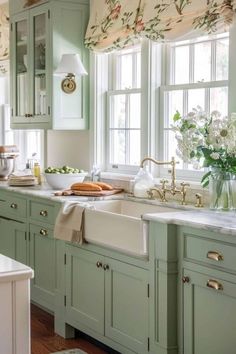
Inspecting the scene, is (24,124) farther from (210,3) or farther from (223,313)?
(223,313)

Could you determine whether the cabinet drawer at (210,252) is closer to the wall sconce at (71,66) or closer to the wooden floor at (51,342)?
the wooden floor at (51,342)

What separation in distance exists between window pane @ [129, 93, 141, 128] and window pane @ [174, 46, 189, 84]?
48 centimetres

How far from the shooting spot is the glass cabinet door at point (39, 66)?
4953 mm

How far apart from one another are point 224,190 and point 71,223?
1.03 metres

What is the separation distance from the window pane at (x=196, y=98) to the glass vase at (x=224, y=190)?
2.57 feet

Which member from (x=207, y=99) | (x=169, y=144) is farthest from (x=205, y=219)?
(x=169, y=144)

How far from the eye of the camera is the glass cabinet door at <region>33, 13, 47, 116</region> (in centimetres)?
495

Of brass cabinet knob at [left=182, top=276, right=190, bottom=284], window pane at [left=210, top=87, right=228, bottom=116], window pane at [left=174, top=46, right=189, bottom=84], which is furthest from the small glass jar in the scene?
brass cabinet knob at [left=182, top=276, right=190, bottom=284]

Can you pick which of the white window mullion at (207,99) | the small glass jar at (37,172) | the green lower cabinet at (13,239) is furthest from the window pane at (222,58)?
the small glass jar at (37,172)

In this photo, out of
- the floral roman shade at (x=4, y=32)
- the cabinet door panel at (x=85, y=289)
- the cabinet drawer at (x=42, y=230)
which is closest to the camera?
the cabinet door panel at (x=85, y=289)

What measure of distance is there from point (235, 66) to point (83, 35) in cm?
171

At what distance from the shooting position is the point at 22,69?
5355mm

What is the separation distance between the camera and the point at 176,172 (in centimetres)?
422

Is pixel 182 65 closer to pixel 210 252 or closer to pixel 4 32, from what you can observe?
pixel 210 252
